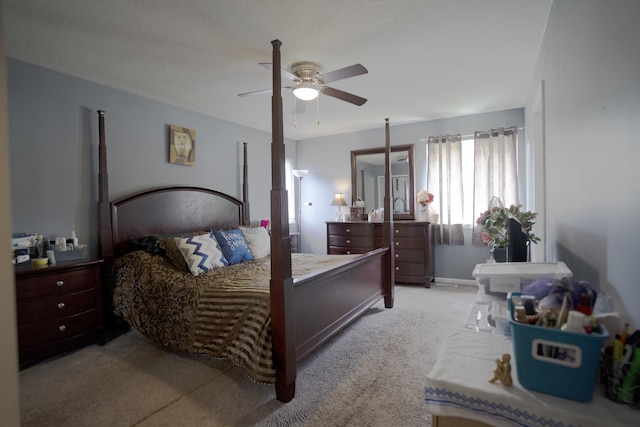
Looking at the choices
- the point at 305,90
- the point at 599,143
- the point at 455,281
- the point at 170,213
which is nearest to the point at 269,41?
the point at 305,90

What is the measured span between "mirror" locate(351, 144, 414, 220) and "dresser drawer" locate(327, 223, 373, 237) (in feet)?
1.76

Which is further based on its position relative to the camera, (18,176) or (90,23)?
(18,176)

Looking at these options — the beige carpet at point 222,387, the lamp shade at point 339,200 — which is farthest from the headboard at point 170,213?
the lamp shade at point 339,200

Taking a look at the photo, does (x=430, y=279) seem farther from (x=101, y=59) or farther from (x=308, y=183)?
(x=101, y=59)

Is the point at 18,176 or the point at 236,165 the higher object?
the point at 236,165

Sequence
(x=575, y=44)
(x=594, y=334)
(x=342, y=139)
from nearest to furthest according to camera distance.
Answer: (x=594, y=334) < (x=575, y=44) < (x=342, y=139)

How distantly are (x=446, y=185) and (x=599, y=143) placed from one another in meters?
3.64

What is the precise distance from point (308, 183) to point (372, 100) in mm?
2405

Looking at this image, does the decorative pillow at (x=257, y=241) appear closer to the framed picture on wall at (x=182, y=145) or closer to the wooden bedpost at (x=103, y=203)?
the framed picture on wall at (x=182, y=145)

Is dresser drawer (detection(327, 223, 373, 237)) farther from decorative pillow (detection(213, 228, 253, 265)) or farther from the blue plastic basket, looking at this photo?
the blue plastic basket

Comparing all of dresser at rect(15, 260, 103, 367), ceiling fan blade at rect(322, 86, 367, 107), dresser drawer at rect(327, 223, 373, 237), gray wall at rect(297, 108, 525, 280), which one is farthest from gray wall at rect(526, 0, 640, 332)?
dresser at rect(15, 260, 103, 367)

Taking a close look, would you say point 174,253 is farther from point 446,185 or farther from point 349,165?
point 446,185

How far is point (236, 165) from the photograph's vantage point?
15.2 ft

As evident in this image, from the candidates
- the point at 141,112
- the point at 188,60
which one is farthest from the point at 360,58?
the point at 141,112
